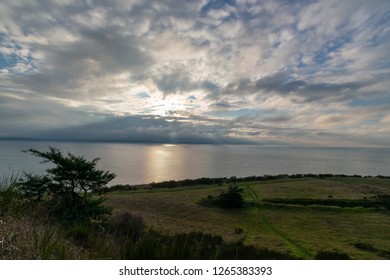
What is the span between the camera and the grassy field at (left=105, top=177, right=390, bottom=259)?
19594mm

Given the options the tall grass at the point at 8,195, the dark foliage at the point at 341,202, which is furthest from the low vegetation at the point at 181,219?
the dark foliage at the point at 341,202

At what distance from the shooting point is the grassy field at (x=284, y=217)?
19.6 meters

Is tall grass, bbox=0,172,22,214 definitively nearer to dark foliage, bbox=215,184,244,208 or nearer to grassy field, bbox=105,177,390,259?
grassy field, bbox=105,177,390,259

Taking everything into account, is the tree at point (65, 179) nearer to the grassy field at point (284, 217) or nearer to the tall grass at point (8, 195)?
the grassy field at point (284, 217)

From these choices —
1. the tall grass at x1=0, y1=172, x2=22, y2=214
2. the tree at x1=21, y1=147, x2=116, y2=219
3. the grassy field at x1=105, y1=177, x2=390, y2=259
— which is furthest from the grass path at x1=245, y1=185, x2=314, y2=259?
the tall grass at x1=0, y1=172, x2=22, y2=214

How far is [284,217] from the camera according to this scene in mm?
28812

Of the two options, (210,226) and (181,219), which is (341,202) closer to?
(210,226)

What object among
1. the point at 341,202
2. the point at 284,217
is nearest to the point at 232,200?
the point at 284,217

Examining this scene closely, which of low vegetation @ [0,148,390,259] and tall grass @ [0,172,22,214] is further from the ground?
tall grass @ [0,172,22,214]

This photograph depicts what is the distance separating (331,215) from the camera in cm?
2948

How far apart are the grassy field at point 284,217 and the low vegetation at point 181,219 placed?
101 millimetres

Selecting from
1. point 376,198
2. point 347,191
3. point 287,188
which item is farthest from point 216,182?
point 376,198

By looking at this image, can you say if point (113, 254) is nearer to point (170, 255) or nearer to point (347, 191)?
point (170, 255)

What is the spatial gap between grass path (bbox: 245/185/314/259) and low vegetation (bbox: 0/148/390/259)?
0.24 ft
